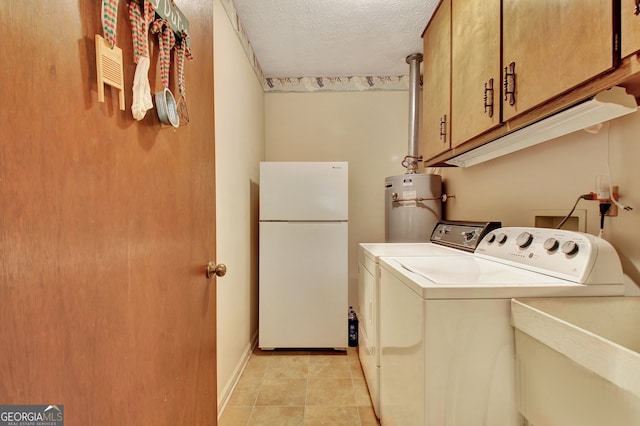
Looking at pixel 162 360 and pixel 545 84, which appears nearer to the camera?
pixel 162 360

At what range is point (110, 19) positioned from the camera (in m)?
0.52

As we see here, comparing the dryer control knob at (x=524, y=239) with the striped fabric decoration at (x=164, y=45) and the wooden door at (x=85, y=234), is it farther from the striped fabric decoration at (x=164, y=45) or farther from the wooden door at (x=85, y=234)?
the striped fabric decoration at (x=164, y=45)

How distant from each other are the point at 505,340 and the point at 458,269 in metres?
0.29

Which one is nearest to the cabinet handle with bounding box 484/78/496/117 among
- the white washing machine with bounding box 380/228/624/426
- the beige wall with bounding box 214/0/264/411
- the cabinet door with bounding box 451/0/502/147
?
the cabinet door with bounding box 451/0/502/147

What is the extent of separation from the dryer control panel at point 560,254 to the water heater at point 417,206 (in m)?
0.95

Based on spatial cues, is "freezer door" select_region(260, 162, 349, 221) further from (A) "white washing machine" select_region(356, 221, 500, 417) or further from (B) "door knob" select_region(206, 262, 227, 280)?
(B) "door knob" select_region(206, 262, 227, 280)

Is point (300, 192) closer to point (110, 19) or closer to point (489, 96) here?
point (489, 96)

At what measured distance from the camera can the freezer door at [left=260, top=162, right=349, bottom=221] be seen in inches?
91.4

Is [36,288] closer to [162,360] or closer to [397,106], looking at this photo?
[162,360]

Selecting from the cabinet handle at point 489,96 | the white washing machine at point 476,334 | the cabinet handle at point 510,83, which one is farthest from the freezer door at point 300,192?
the white washing machine at point 476,334

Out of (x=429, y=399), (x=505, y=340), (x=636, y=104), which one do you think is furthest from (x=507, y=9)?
(x=429, y=399)

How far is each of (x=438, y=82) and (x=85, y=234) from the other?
189 cm

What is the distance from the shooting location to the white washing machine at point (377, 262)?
147 cm

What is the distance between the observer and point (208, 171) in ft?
3.35
